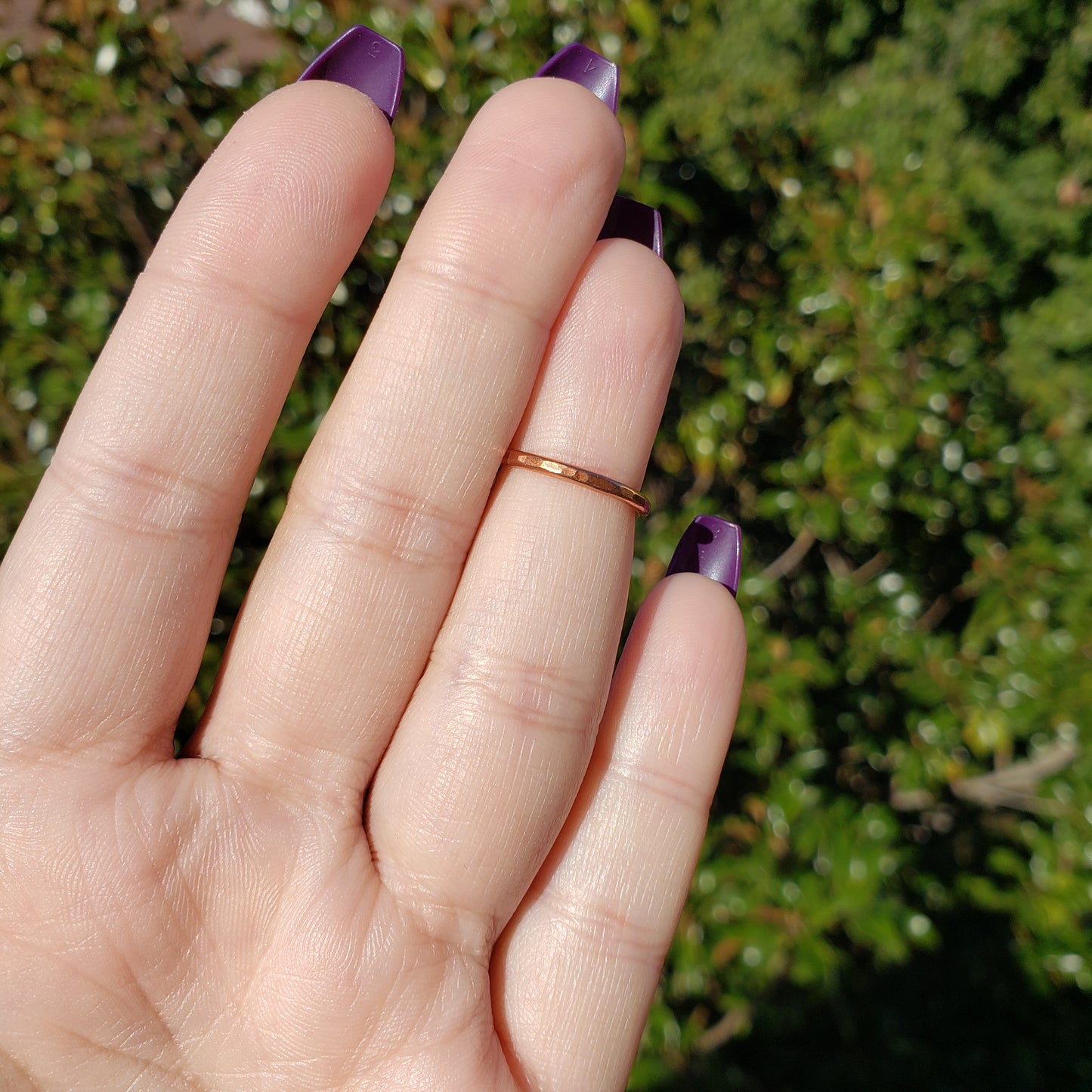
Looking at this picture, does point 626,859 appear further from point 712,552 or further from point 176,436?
point 176,436

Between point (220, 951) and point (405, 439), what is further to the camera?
point (405, 439)

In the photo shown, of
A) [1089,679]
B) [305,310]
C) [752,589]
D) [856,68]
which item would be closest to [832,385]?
[752,589]

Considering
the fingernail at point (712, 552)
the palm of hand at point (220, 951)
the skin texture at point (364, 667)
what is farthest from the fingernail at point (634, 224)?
the palm of hand at point (220, 951)

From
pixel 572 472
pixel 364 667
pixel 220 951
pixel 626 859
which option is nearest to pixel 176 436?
pixel 364 667

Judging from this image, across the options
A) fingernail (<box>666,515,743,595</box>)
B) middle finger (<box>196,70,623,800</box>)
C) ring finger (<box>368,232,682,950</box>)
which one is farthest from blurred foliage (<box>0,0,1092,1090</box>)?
ring finger (<box>368,232,682,950</box>)

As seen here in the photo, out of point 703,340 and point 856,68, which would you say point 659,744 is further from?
point 856,68

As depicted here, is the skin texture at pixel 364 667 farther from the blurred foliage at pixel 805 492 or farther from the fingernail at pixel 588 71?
the blurred foliage at pixel 805 492

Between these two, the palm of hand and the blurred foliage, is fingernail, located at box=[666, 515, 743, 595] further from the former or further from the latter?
the palm of hand
